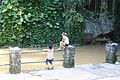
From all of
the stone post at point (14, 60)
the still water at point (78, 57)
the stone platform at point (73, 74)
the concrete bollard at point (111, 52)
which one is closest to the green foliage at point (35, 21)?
the still water at point (78, 57)

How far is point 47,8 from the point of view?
22.2 metres

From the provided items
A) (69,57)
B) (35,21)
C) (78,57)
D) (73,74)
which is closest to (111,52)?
(69,57)

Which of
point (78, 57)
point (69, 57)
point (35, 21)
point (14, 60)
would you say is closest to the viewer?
point (14, 60)

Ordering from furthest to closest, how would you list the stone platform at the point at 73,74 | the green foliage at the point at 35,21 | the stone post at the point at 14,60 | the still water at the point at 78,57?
1. the green foliage at the point at 35,21
2. the still water at the point at 78,57
3. the stone post at the point at 14,60
4. the stone platform at the point at 73,74

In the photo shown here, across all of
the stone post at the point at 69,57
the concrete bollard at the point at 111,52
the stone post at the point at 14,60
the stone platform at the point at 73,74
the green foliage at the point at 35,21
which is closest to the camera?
the stone platform at the point at 73,74

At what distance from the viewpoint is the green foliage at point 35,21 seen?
21256 mm

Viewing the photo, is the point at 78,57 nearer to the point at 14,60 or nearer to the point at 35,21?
the point at 35,21

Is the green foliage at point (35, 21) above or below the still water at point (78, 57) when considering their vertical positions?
above

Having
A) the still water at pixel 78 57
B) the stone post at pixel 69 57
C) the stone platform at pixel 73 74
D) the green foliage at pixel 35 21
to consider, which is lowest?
the still water at pixel 78 57

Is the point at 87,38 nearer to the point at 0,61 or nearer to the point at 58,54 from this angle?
the point at 58,54

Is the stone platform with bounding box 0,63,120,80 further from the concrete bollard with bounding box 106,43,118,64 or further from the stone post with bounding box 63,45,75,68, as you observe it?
the concrete bollard with bounding box 106,43,118,64

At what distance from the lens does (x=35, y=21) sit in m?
21.8

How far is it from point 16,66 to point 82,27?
12206 mm

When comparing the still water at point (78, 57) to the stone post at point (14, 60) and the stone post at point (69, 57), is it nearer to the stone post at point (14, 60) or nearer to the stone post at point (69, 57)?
the stone post at point (69, 57)
